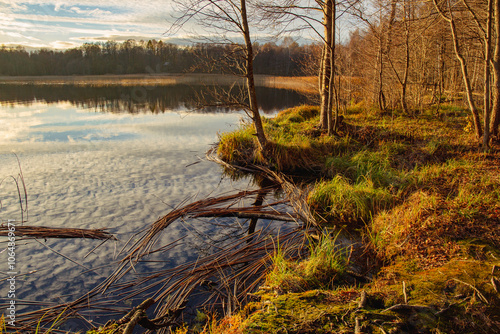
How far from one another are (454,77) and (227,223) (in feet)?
57.3

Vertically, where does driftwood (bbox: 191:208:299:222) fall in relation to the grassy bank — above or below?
below

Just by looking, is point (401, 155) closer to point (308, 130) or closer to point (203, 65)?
point (308, 130)

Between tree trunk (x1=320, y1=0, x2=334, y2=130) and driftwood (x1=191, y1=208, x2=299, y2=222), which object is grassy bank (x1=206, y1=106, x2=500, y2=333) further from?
tree trunk (x1=320, y1=0, x2=334, y2=130)

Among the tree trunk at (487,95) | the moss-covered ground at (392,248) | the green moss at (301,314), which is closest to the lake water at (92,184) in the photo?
the moss-covered ground at (392,248)

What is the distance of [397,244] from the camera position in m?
4.12

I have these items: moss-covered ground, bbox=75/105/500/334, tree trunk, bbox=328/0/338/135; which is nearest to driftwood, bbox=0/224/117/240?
moss-covered ground, bbox=75/105/500/334

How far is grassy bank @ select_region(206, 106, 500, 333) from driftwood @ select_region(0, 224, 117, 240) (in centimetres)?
284

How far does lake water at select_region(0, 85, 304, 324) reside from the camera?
4.18 meters

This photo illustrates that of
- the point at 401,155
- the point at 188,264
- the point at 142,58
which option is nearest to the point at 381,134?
the point at 401,155

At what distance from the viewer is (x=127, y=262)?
4.28m

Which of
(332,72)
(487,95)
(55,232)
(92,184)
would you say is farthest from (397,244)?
(92,184)

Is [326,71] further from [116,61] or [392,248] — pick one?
[116,61]

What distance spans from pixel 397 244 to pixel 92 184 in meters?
6.42

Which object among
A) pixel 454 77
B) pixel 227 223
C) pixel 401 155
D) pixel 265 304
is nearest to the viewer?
pixel 265 304
